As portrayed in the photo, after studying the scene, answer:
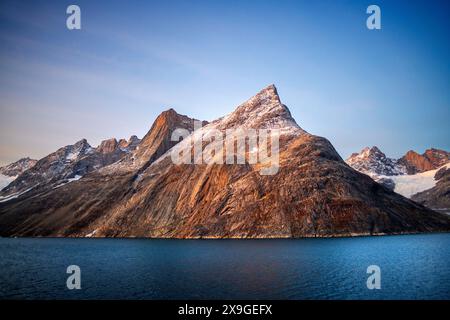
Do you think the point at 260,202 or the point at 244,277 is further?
the point at 260,202

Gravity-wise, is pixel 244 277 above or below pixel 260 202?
below

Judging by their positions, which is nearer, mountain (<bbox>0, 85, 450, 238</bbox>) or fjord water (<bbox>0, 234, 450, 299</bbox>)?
fjord water (<bbox>0, 234, 450, 299</bbox>)

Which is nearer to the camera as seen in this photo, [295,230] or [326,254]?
[326,254]

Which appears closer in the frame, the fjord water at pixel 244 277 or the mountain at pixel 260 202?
the fjord water at pixel 244 277

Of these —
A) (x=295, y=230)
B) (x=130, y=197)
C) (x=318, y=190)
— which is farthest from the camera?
(x=130, y=197)

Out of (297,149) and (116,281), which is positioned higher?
(297,149)
